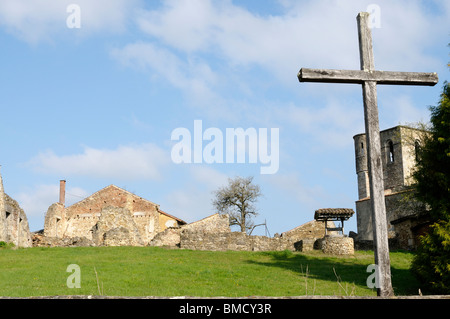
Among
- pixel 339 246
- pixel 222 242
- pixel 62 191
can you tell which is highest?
pixel 62 191

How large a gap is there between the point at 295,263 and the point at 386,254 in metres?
15.6

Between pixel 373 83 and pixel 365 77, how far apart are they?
0.18 m

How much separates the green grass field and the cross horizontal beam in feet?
15.9

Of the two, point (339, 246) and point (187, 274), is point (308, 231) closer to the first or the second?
point (339, 246)

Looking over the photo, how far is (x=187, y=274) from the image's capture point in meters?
17.5

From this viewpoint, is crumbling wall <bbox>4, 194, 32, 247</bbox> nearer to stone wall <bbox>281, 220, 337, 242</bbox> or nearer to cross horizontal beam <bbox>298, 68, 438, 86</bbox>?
stone wall <bbox>281, 220, 337, 242</bbox>

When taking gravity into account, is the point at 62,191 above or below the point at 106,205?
above

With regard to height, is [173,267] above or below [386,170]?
below

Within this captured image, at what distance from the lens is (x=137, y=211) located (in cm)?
4491

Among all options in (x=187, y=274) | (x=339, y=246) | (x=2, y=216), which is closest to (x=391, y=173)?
(x=339, y=246)

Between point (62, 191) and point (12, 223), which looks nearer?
point (12, 223)
